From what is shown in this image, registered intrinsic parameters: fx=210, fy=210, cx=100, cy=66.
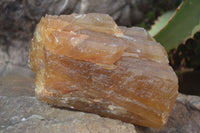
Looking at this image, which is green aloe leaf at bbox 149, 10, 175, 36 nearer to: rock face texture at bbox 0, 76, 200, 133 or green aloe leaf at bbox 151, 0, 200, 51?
green aloe leaf at bbox 151, 0, 200, 51

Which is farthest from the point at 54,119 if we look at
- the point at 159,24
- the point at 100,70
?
the point at 159,24

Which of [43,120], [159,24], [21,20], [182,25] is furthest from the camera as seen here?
[159,24]

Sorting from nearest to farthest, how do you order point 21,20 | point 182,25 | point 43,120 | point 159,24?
point 43,120 < point 182,25 < point 21,20 < point 159,24

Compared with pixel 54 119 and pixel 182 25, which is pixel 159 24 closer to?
pixel 182 25

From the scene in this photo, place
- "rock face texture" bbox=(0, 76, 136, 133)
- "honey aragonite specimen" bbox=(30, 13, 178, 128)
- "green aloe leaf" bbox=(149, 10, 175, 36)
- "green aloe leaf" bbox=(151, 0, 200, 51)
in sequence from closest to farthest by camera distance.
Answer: "rock face texture" bbox=(0, 76, 136, 133) < "honey aragonite specimen" bbox=(30, 13, 178, 128) < "green aloe leaf" bbox=(151, 0, 200, 51) < "green aloe leaf" bbox=(149, 10, 175, 36)

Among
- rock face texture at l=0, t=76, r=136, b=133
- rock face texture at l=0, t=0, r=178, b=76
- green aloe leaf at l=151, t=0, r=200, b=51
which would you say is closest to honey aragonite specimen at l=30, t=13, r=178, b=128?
rock face texture at l=0, t=76, r=136, b=133

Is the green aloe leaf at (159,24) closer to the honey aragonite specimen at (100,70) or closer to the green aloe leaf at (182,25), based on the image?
the green aloe leaf at (182,25)
